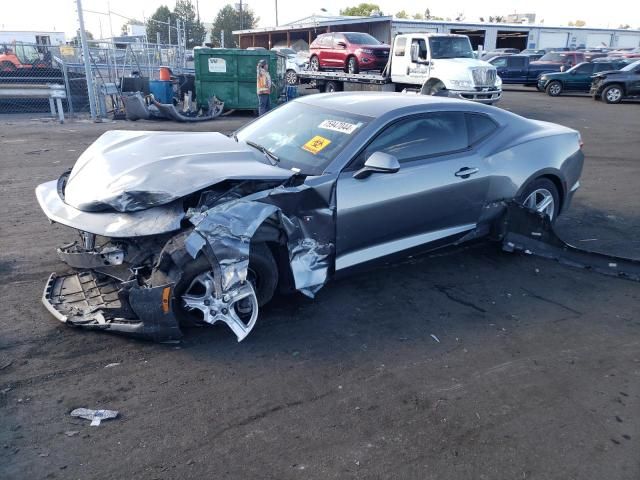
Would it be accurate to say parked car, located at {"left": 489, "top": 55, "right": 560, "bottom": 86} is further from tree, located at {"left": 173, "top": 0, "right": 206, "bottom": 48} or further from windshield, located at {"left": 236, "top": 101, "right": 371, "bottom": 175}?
tree, located at {"left": 173, "top": 0, "right": 206, "bottom": 48}

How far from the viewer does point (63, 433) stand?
8.87 feet

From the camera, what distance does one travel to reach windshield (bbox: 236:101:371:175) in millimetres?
4094

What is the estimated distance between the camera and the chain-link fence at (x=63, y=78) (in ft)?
49.6

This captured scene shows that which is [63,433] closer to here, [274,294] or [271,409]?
[271,409]

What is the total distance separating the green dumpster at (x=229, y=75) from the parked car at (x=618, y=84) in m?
13.6

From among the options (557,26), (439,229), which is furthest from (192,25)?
(439,229)

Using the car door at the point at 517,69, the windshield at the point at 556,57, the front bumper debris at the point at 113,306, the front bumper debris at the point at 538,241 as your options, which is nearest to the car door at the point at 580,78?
the car door at the point at 517,69

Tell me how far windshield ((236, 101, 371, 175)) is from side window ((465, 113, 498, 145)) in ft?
3.89

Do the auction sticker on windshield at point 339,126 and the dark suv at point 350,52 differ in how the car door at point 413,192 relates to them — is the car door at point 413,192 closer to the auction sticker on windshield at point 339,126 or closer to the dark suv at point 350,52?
the auction sticker on windshield at point 339,126

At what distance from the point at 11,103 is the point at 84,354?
50.2 feet

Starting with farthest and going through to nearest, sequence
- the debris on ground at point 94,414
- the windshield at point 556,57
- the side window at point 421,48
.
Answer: the windshield at point 556,57
the side window at point 421,48
the debris on ground at point 94,414

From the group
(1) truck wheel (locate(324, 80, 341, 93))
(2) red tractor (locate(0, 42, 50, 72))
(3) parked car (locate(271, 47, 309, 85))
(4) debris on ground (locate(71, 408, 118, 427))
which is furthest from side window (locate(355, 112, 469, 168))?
(3) parked car (locate(271, 47, 309, 85))

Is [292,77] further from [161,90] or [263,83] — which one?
[263,83]

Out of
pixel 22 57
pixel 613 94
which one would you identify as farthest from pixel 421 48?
pixel 22 57
